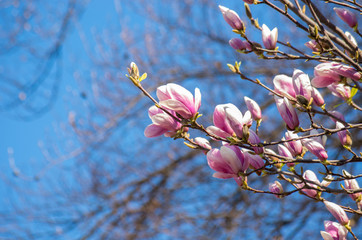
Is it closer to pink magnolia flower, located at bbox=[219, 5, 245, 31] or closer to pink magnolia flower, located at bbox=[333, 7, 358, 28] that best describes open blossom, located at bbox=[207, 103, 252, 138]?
pink magnolia flower, located at bbox=[219, 5, 245, 31]

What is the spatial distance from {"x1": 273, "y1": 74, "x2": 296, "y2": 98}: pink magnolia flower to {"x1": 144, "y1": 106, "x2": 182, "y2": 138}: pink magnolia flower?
0.23 m

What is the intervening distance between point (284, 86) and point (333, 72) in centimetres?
12

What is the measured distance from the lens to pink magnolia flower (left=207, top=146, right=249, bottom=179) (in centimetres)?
86

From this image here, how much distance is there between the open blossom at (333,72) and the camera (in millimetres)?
910

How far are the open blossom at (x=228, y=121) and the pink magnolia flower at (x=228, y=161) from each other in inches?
Answer: 1.4

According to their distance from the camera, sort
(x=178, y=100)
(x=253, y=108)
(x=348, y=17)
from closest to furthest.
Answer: (x=178, y=100) → (x=253, y=108) → (x=348, y=17)

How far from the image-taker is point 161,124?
876mm

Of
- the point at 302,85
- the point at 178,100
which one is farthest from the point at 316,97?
the point at 178,100

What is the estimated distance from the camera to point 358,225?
320cm

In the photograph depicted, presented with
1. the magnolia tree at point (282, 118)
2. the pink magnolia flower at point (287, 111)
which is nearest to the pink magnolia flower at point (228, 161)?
the magnolia tree at point (282, 118)

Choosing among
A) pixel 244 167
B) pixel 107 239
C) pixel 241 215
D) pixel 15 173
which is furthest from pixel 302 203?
pixel 244 167

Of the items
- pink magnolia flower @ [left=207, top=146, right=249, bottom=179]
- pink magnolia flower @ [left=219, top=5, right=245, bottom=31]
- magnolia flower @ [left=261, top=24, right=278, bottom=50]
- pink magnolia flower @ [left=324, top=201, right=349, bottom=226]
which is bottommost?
pink magnolia flower @ [left=324, top=201, right=349, bottom=226]

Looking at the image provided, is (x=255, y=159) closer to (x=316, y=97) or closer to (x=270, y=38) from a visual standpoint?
(x=316, y=97)

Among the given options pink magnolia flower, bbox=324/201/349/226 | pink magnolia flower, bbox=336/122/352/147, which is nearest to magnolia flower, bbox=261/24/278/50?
pink magnolia flower, bbox=336/122/352/147
